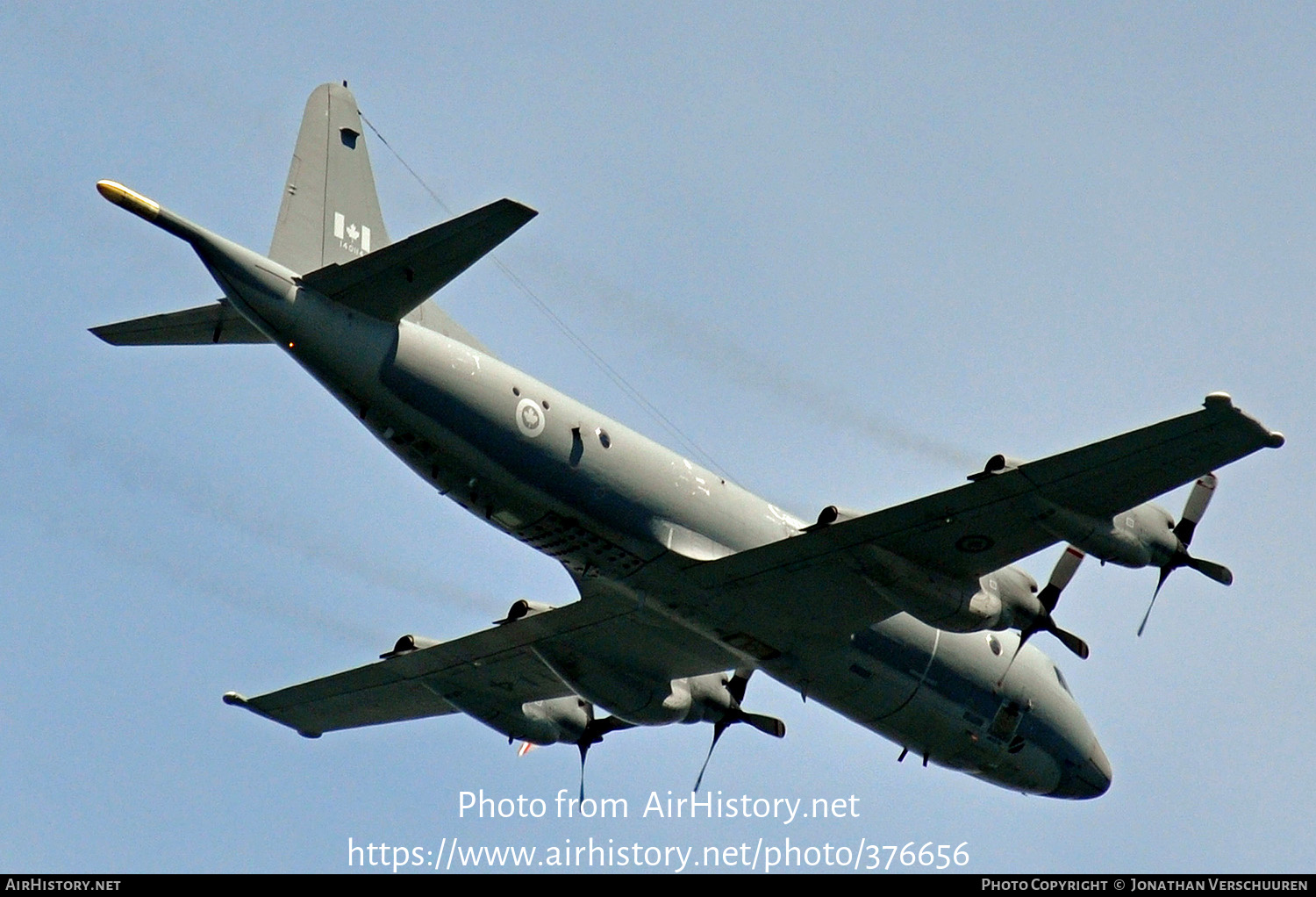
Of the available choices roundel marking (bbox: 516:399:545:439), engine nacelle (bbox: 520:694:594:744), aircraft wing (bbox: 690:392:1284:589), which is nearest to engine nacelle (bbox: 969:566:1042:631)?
aircraft wing (bbox: 690:392:1284:589)

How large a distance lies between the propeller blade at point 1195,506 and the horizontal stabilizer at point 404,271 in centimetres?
1259

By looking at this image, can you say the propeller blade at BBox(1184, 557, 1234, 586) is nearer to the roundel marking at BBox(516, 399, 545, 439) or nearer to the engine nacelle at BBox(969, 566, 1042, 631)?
the engine nacelle at BBox(969, 566, 1042, 631)

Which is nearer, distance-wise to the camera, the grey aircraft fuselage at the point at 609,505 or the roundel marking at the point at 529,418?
the grey aircraft fuselage at the point at 609,505

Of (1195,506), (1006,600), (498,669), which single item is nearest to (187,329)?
(498,669)

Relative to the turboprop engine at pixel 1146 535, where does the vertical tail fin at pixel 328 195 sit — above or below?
above

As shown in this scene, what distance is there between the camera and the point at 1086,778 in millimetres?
35188

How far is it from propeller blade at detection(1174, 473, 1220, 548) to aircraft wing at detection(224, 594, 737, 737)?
863 centimetres

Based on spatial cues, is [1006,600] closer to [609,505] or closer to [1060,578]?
[1060,578]

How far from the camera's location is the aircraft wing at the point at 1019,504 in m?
24.4

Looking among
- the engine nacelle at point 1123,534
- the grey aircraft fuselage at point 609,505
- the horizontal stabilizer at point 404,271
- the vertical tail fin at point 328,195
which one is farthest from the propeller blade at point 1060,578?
the vertical tail fin at point 328,195

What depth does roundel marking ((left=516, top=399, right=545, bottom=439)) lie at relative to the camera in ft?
86.4

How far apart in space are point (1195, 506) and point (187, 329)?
1661cm

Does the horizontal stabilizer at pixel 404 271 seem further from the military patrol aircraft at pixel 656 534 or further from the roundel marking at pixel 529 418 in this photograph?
the roundel marking at pixel 529 418
